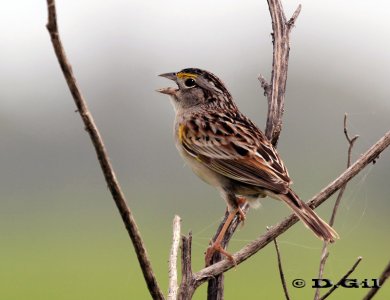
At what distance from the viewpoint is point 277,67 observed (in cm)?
420

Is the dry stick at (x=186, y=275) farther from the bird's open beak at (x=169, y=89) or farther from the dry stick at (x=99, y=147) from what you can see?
the bird's open beak at (x=169, y=89)

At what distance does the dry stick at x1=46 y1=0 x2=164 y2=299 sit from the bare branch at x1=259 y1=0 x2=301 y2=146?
5.74 feet

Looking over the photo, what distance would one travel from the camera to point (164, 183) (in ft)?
124

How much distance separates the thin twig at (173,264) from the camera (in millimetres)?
2816

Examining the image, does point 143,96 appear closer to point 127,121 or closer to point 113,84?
point 127,121

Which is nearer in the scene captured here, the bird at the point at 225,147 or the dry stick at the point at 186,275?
the dry stick at the point at 186,275

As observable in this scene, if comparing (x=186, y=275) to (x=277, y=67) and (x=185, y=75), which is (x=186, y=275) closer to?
(x=277, y=67)

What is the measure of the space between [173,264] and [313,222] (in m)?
1.07

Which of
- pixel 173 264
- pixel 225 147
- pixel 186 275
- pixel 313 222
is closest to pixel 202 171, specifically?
pixel 225 147

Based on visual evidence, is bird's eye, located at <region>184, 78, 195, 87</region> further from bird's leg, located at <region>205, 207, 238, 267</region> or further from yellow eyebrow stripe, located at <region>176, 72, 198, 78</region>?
bird's leg, located at <region>205, 207, 238, 267</region>

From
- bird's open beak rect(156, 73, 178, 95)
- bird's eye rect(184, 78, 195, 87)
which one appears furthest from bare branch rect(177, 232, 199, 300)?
bird's eye rect(184, 78, 195, 87)

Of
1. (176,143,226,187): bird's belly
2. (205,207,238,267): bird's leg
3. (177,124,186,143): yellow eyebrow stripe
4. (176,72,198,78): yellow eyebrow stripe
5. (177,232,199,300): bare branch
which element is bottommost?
(177,232,199,300): bare branch

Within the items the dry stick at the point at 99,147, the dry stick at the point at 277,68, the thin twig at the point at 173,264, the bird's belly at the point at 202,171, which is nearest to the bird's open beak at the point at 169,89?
the bird's belly at the point at 202,171

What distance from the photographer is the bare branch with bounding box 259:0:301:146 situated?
4125 mm
